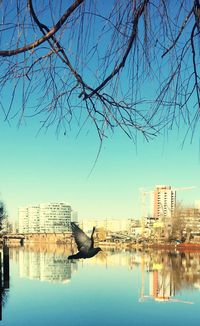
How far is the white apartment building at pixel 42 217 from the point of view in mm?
106450

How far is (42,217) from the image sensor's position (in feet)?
386

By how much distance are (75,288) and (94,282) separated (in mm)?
2653

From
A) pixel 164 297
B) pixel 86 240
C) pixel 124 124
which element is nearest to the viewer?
pixel 124 124

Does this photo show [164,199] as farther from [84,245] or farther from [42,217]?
[84,245]

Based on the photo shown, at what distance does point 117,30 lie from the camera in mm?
1261

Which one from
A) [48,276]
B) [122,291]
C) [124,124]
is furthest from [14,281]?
[124,124]

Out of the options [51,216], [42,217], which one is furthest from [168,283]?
[42,217]

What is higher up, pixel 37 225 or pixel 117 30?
pixel 117 30

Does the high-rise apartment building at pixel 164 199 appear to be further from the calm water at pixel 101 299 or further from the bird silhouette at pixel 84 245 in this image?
the bird silhouette at pixel 84 245

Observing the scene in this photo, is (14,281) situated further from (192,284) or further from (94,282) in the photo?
(192,284)

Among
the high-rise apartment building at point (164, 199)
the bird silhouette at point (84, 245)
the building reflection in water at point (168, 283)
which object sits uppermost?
the bird silhouette at point (84, 245)

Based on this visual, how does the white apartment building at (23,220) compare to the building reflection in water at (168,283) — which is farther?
the white apartment building at (23,220)

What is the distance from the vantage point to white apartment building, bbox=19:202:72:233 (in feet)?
349

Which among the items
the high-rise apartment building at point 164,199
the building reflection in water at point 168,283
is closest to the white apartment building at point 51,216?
the high-rise apartment building at point 164,199
